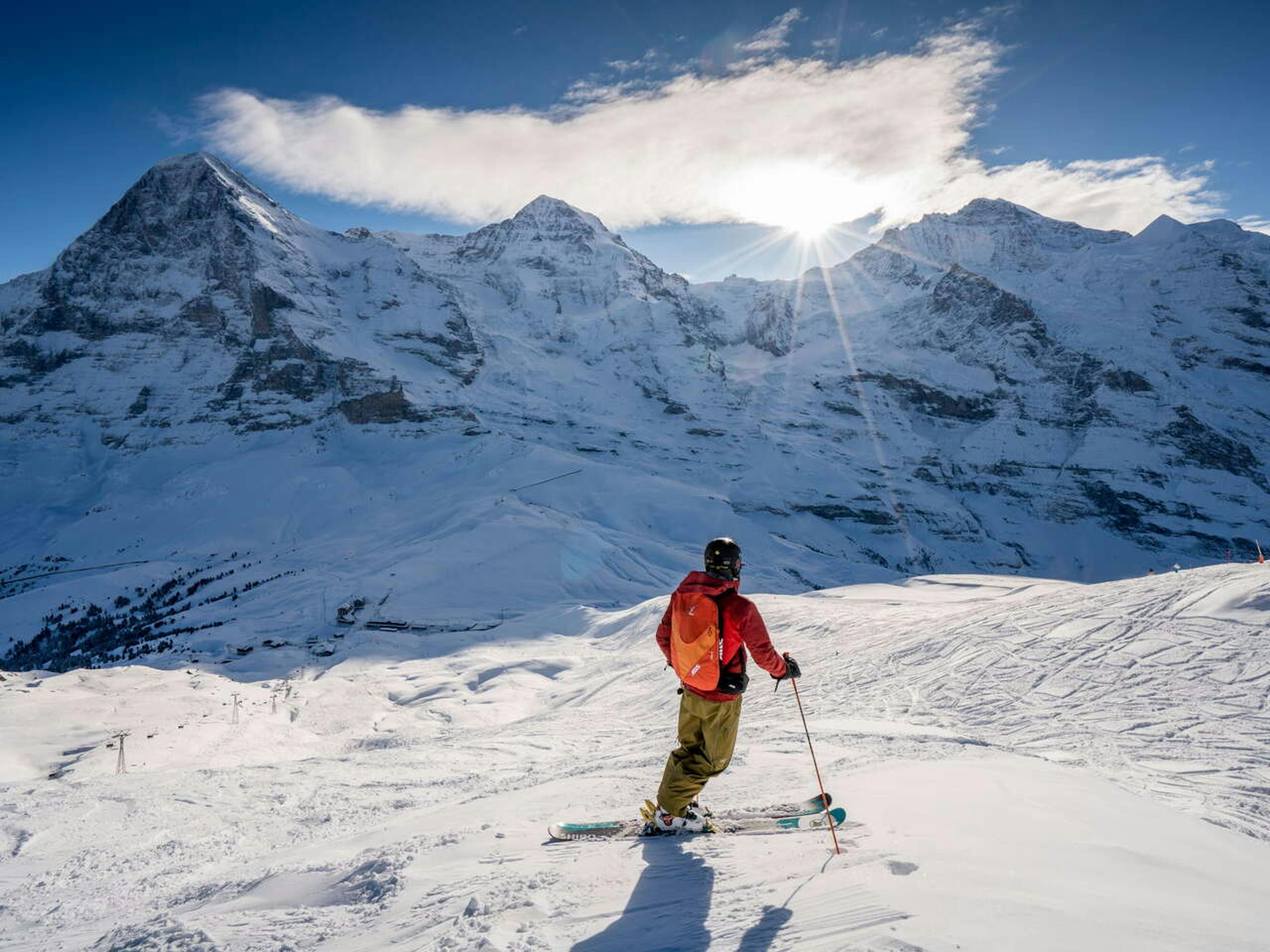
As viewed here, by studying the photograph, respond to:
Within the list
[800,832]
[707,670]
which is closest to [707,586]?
[707,670]

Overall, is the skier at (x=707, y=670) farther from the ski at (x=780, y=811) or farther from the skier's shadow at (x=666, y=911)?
the skier's shadow at (x=666, y=911)

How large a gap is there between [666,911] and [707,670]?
1.62 meters

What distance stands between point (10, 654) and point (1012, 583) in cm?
8191

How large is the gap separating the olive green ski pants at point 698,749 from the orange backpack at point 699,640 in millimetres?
195

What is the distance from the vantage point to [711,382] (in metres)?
176

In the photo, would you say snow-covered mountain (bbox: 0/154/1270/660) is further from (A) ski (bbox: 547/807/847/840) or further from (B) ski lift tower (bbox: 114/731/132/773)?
(A) ski (bbox: 547/807/847/840)

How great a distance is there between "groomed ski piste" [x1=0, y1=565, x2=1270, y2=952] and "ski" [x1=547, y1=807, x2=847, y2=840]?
0.19 m

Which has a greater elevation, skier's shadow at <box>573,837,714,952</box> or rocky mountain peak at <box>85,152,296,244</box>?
rocky mountain peak at <box>85,152,296,244</box>

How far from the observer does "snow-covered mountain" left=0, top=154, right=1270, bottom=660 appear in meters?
78.1

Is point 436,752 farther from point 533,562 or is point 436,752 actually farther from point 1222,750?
point 533,562

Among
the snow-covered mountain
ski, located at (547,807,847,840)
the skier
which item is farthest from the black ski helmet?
the snow-covered mountain

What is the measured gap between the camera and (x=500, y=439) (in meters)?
115

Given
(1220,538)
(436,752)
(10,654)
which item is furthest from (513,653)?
(1220,538)

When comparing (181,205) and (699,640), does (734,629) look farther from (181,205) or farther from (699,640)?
(181,205)
